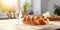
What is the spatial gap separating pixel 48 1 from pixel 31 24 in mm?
1649

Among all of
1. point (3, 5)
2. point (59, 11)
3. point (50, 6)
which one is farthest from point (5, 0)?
point (59, 11)

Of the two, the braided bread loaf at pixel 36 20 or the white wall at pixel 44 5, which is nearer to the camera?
the braided bread loaf at pixel 36 20

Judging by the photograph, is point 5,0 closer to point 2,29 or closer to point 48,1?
point 48,1

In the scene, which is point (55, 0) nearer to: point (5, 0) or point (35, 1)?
point (35, 1)

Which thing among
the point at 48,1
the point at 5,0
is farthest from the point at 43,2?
the point at 5,0

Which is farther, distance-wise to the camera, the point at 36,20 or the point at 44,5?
the point at 44,5

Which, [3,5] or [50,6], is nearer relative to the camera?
[3,5]

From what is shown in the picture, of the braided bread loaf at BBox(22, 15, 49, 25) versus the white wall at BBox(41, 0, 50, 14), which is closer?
the braided bread loaf at BBox(22, 15, 49, 25)

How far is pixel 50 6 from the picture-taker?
213 centimetres

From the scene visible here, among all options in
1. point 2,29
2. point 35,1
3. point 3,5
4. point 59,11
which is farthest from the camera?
point 35,1

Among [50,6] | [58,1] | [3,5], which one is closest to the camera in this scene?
[3,5]

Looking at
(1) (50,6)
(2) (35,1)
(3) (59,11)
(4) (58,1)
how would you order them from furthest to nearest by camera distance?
(2) (35,1) < (1) (50,6) < (4) (58,1) < (3) (59,11)

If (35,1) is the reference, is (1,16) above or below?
below

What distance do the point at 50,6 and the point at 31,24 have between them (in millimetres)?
1632
